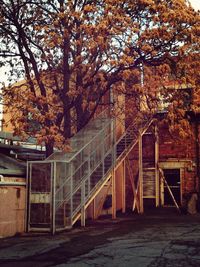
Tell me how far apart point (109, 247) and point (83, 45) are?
7.54 metres

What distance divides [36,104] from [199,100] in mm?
6755

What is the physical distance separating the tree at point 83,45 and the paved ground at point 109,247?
3.69m

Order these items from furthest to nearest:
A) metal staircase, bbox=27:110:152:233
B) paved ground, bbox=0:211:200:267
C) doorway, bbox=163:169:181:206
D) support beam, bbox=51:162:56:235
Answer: doorway, bbox=163:169:181:206 < metal staircase, bbox=27:110:152:233 < support beam, bbox=51:162:56:235 < paved ground, bbox=0:211:200:267

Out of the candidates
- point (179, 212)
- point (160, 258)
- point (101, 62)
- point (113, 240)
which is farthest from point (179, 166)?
point (160, 258)

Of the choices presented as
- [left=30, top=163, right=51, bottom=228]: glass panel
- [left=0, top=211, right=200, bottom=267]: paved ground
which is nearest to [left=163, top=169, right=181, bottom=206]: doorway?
[left=0, top=211, right=200, bottom=267]: paved ground

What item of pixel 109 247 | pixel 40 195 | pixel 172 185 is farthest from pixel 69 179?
pixel 172 185

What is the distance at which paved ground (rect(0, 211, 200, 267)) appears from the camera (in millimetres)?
8273

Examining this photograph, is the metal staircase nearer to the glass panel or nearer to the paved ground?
the glass panel

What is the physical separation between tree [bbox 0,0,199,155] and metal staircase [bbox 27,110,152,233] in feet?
2.97

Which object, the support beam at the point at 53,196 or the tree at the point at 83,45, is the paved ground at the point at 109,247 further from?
the tree at the point at 83,45

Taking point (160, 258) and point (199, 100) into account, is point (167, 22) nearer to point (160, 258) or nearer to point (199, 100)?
point (199, 100)

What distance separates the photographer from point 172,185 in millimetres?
22328

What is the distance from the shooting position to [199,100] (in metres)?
16.4

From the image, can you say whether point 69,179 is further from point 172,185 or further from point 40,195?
point 172,185
